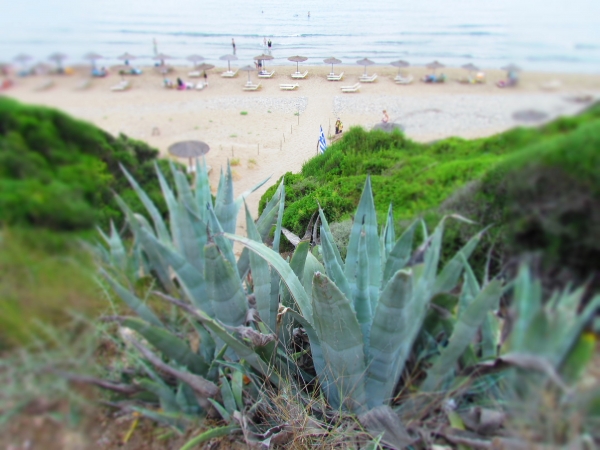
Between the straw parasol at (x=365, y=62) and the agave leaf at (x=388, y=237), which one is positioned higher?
the straw parasol at (x=365, y=62)

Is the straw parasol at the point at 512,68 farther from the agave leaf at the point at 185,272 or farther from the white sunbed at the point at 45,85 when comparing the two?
the agave leaf at the point at 185,272

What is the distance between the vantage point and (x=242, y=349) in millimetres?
1567

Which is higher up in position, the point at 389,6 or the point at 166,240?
the point at 389,6

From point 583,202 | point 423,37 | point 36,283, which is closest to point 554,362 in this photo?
point 583,202

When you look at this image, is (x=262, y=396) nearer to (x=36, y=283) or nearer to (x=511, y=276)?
(x=36, y=283)

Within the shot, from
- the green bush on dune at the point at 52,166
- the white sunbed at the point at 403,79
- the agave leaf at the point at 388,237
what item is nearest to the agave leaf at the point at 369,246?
the agave leaf at the point at 388,237

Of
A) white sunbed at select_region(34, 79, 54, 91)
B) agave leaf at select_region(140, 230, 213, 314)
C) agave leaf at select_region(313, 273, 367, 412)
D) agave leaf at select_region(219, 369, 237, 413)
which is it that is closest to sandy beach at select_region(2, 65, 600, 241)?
white sunbed at select_region(34, 79, 54, 91)

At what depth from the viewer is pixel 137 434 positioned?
168cm

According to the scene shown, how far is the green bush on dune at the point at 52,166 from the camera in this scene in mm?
924

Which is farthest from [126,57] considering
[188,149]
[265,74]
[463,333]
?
[463,333]

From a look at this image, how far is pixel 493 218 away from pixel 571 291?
1.18 feet

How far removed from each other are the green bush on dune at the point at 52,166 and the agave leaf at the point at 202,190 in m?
0.47

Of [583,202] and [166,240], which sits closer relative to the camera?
[583,202]

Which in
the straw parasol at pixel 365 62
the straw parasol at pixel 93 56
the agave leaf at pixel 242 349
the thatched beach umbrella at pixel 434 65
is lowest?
the agave leaf at pixel 242 349
